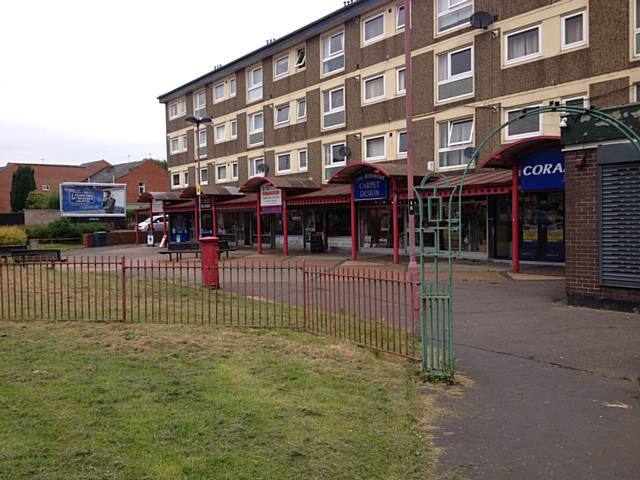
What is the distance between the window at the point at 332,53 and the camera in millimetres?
28797

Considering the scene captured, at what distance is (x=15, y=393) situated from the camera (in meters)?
5.62

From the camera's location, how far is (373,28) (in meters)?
26.9

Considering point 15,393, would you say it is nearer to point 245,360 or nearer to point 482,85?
point 245,360

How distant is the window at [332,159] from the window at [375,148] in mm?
1552

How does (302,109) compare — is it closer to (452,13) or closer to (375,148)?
(375,148)

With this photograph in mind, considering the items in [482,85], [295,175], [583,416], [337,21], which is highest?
[337,21]

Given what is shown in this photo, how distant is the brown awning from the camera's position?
21075 mm

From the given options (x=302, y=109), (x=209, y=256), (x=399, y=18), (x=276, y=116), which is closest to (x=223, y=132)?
(x=276, y=116)

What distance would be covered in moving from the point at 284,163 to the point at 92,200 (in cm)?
2226

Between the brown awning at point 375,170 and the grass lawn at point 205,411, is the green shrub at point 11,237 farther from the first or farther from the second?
the grass lawn at point 205,411

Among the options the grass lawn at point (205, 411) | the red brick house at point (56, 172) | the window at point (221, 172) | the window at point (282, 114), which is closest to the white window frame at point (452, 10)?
the window at point (282, 114)

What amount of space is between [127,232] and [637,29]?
36.6 meters

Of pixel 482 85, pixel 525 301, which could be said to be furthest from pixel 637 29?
pixel 525 301

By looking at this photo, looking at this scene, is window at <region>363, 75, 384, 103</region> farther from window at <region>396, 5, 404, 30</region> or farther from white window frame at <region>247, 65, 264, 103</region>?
white window frame at <region>247, 65, 264, 103</region>
